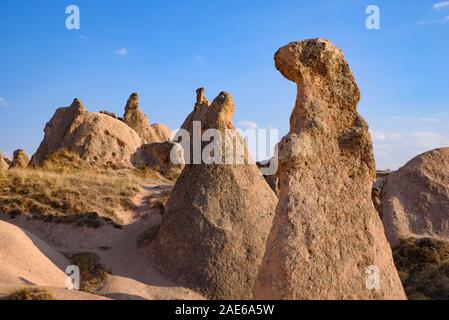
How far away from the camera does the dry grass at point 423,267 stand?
922 cm

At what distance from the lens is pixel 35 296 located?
222 inches

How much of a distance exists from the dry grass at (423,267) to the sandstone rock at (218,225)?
9.55 feet

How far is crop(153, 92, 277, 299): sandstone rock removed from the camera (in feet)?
30.9

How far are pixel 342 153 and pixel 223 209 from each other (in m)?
A: 4.85

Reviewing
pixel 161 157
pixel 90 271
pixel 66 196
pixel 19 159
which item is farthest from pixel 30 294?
pixel 19 159

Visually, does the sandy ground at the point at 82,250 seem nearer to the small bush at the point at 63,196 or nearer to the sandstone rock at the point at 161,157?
the small bush at the point at 63,196

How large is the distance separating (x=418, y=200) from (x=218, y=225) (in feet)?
17.1

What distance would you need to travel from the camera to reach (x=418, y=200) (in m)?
12.1

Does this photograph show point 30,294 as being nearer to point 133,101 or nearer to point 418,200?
point 418,200

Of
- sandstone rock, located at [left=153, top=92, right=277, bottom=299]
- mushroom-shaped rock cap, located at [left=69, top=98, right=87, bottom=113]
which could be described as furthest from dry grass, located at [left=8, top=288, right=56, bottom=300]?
mushroom-shaped rock cap, located at [left=69, top=98, right=87, bottom=113]

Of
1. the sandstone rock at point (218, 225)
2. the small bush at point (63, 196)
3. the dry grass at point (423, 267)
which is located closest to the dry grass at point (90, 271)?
the sandstone rock at point (218, 225)

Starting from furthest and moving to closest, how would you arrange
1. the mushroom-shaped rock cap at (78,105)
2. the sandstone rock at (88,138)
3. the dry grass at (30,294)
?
1. the mushroom-shaped rock cap at (78,105)
2. the sandstone rock at (88,138)
3. the dry grass at (30,294)
